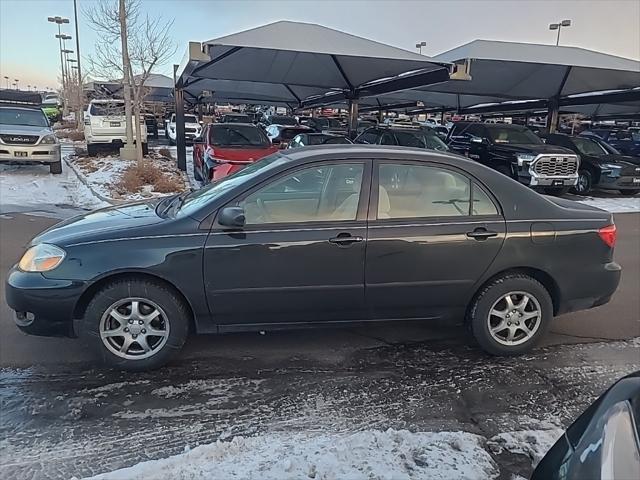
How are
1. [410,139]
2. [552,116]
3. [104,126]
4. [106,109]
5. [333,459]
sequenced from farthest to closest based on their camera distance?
1. [552,116]
2. [106,109]
3. [104,126]
4. [410,139]
5. [333,459]

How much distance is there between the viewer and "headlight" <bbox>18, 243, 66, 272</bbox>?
3.49 meters

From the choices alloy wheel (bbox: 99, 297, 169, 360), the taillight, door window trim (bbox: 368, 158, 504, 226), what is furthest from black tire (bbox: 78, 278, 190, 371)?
the taillight

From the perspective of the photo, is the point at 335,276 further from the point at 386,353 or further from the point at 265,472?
the point at 265,472

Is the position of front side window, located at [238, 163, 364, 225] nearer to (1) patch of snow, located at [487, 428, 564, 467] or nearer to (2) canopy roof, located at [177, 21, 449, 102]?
(1) patch of snow, located at [487, 428, 564, 467]

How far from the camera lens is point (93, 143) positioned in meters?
17.8

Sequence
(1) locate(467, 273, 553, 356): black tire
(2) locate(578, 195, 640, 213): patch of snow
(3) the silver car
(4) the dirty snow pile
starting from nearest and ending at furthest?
(1) locate(467, 273, 553, 356): black tire, (4) the dirty snow pile, (2) locate(578, 195, 640, 213): patch of snow, (3) the silver car

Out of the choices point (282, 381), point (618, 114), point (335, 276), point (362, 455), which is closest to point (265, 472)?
point (362, 455)

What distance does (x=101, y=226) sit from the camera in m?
3.71

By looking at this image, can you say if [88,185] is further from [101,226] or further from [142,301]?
[142,301]

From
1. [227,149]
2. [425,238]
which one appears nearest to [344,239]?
[425,238]

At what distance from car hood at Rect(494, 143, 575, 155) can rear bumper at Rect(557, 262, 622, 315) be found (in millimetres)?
9315

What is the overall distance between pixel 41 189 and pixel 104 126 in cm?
677

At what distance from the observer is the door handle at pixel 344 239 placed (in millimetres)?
3694

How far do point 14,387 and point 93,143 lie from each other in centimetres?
1622
